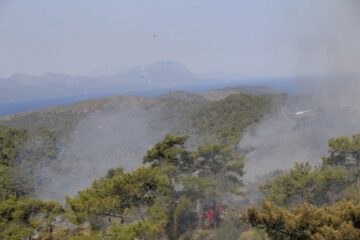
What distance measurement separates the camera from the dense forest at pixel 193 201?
1212 centimetres

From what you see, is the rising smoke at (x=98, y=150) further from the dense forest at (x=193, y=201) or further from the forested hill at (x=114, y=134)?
the dense forest at (x=193, y=201)

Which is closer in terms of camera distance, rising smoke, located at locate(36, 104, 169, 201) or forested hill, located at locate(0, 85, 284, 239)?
forested hill, located at locate(0, 85, 284, 239)

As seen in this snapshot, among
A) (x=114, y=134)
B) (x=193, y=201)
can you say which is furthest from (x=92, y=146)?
(x=193, y=201)

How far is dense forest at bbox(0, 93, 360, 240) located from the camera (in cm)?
1212

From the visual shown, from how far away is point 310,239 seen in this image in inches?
451

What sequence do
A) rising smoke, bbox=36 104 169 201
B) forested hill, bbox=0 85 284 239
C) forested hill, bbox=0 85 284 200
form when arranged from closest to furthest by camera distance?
forested hill, bbox=0 85 284 239, rising smoke, bbox=36 104 169 201, forested hill, bbox=0 85 284 200

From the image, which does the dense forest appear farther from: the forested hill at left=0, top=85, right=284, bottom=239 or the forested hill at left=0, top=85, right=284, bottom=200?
the forested hill at left=0, top=85, right=284, bottom=200

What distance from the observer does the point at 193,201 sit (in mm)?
26953

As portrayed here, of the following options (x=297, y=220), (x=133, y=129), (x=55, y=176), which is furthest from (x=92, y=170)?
(x=297, y=220)

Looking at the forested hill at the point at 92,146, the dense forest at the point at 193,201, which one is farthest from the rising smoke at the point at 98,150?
the dense forest at the point at 193,201

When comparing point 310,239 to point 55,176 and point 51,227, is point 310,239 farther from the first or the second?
point 55,176

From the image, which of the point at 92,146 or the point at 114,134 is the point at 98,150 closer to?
the point at 92,146

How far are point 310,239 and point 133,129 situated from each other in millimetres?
56730

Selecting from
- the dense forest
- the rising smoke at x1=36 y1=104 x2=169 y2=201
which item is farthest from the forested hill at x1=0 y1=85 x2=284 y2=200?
the dense forest
